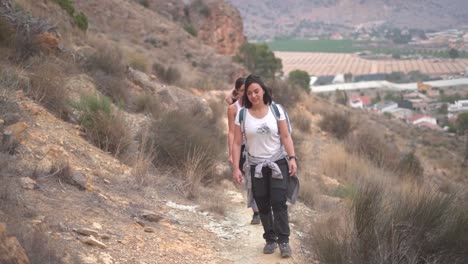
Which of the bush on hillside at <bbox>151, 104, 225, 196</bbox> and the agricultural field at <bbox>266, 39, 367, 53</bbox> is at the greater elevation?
the bush on hillside at <bbox>151, 104, 225, 196</bbox>

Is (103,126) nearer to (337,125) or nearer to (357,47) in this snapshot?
(337,125)

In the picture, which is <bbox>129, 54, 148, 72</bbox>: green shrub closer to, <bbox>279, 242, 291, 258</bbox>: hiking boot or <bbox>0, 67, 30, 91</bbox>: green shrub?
<bbox>0, 67, 30, 91</bbox>: green shrub

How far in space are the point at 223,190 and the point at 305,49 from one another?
136 m

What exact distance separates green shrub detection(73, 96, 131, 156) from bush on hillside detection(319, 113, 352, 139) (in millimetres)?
10029

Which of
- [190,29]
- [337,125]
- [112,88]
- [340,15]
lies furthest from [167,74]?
[340,15]

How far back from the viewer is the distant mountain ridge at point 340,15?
17343 cm

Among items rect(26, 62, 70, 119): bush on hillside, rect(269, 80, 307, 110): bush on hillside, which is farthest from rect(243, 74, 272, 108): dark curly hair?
rect(269, 80, 307, 110): bush on hillside

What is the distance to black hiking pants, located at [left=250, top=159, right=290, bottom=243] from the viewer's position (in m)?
4.82

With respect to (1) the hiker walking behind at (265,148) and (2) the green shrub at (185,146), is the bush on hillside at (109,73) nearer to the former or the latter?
(2) the green shrub at (185,146)

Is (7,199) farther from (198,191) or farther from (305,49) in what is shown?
(305,49)

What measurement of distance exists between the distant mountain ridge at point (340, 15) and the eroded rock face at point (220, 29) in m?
130

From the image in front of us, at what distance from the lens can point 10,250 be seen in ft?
10.4

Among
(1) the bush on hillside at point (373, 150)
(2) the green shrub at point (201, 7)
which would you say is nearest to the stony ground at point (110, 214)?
(1) the bush on hillside at point (373, 150)

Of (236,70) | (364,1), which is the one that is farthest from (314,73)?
(364,1)
